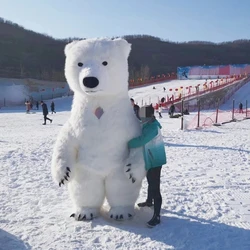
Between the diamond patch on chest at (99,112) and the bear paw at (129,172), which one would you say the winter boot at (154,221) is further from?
the diamond patch on chest at (99,112)

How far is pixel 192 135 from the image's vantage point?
12570mm

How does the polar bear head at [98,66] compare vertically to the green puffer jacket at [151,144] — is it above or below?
above

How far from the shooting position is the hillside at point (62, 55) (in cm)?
6524

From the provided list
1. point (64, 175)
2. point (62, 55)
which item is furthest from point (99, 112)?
point (62, 55)

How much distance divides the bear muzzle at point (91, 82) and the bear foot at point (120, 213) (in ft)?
4.96

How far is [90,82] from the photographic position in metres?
3.72

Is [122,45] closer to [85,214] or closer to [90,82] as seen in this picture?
[90,82]

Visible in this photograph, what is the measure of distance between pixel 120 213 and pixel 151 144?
938 mm

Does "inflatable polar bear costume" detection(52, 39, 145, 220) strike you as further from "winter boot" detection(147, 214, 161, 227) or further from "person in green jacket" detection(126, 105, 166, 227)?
"winter boot" detection(147, 214, 161, 227)

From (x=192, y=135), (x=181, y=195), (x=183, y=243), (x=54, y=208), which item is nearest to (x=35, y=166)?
(x=54, y=208)

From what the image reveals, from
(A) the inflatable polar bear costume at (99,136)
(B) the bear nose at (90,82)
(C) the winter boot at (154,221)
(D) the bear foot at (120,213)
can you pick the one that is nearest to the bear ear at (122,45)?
(A) the inflatable polar bear costume at (99,136)

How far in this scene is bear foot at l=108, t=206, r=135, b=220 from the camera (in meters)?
4.09

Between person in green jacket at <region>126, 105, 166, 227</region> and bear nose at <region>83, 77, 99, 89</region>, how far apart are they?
64cm

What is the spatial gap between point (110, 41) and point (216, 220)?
101 inches
